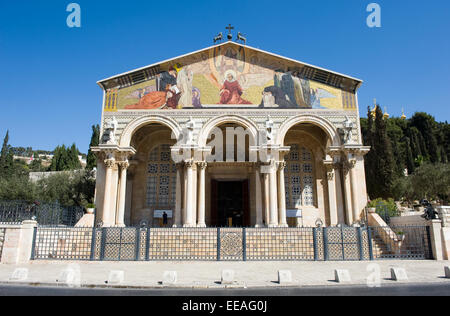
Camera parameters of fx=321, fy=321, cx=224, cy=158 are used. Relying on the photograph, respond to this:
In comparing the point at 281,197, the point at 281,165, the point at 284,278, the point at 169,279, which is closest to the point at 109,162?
the point at 281,165

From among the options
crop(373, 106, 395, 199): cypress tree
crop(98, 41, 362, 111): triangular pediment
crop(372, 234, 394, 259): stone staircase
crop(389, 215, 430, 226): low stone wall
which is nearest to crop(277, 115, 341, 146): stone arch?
crop(98, 41, 362, 111): triangular pediment

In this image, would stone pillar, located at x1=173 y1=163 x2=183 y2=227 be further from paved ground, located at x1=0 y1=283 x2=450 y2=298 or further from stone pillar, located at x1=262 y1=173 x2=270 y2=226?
paved ground, located at x1=0 y1=283 x2=450 y2=298

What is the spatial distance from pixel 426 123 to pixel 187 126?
53845 millimetres

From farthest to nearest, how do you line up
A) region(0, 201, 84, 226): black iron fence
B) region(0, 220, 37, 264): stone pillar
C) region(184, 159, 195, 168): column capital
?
region(184, 159, 195, 168): column capital → region(0, 201, 84, 226): black iron fence → region(0, 220, 37, 264): stone pillar

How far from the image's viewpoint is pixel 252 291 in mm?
7285

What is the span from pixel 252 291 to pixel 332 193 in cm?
1643

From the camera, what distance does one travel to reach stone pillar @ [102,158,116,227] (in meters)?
18.6

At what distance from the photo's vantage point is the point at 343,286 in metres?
7.75

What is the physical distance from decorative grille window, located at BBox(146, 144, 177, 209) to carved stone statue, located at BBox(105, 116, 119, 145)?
4387mm

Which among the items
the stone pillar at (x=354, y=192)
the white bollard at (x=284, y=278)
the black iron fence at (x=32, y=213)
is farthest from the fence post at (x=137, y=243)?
the stone pillar at (x=354, y=192)

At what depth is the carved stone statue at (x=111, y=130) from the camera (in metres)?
19.6

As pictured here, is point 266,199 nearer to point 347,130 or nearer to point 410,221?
point 347,130
